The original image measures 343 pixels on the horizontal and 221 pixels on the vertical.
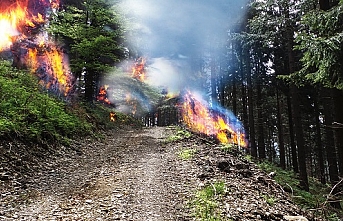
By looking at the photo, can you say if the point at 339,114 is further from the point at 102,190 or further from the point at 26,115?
the point at 26,115

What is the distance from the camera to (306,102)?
19.5 meters

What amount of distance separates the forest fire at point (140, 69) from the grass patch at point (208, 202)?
2096 cm

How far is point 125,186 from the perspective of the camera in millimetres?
6941

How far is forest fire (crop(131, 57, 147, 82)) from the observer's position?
89.8 feet

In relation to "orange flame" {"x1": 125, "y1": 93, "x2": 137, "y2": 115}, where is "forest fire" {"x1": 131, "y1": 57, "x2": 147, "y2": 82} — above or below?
above

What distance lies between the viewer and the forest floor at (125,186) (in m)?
5.34

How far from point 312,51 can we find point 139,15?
55.5 ft

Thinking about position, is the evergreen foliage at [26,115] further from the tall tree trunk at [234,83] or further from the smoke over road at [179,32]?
the tall tree trunk at [234,83]

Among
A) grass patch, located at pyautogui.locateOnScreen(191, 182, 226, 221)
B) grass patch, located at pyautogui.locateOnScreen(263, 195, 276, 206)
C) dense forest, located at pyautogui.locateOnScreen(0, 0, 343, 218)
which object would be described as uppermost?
dense forest, located at pyautogui.locateOnScreen(0, 0, 343, 218)

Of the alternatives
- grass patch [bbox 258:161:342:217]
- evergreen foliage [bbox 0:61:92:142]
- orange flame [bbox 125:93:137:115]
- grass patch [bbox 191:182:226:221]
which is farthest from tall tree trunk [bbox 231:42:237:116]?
grass patch [bbox 191:182:226:221]

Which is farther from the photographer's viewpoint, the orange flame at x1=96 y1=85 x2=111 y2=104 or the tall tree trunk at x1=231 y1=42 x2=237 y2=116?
the orange flame at x1=96 y1=85 x2=111 y2=104

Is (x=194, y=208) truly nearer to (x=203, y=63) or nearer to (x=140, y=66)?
(x=140, y=66)

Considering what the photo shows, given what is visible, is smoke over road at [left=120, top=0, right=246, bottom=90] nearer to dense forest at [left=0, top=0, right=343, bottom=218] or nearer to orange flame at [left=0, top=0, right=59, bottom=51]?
dense forest at [left=0, top=0, right=343, bottom=218]

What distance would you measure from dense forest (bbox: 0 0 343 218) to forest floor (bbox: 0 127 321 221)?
1.29 metres
